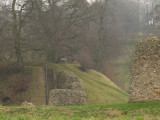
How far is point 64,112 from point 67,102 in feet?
25.6

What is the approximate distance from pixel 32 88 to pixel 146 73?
15.2 meters

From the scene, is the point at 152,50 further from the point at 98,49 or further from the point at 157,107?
the point at 98,49

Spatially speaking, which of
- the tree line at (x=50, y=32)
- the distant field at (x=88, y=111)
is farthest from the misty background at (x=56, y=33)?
the distant field at (x=88, y=111)

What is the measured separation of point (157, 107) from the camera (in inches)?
587

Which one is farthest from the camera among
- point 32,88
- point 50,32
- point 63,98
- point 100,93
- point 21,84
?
point 50,32

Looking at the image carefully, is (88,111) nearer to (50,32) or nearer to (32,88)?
(32,88)

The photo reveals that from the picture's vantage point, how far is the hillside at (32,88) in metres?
27.6

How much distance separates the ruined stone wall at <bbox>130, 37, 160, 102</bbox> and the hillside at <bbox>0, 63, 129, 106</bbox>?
10482 mm

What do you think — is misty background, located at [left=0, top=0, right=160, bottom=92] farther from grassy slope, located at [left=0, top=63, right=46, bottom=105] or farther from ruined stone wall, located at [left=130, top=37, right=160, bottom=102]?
ruined stone wall, located at [left=130, top=37, right=160, bottom=102]

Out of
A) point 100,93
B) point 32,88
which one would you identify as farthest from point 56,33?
point 100,93

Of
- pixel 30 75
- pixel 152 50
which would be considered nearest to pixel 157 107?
pixel 152 50

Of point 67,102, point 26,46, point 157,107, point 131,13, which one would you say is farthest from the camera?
point 131,13

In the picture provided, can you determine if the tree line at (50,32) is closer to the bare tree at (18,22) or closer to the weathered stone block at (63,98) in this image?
the bare tree at (18,22)

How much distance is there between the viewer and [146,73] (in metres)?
17.8
